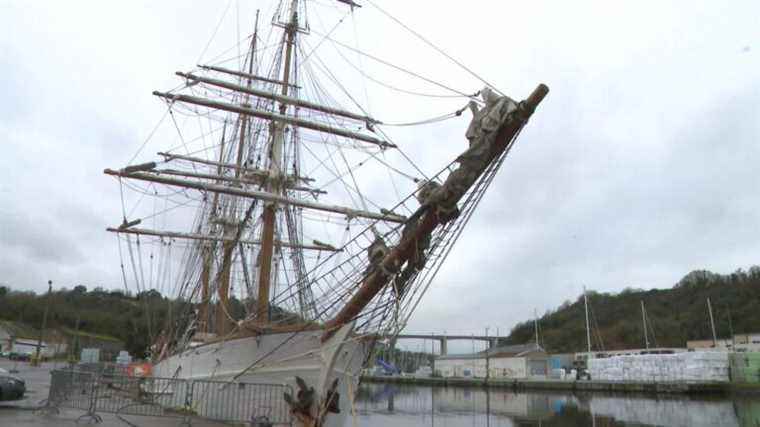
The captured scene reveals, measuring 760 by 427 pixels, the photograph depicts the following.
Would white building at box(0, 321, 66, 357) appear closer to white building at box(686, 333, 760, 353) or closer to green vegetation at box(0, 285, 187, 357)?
green vegetation at box(0, 285, 187, 357)

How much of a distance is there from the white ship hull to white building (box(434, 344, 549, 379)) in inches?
2356

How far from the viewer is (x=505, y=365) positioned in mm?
73250

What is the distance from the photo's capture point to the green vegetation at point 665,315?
78875 mm

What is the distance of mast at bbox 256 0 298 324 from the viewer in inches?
649

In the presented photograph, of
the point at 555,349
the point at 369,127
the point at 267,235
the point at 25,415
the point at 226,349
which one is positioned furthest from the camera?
the point at 555,349

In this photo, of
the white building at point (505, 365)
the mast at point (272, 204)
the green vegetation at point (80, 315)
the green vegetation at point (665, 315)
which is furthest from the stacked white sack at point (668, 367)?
the green vegetation at point (80, 315)

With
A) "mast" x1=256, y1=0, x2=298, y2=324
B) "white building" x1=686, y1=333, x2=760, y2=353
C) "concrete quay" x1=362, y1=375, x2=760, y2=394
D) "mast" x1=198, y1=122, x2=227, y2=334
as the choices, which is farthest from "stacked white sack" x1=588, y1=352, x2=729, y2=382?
"mast" x1=256, y1=0, x2=298, y2=324

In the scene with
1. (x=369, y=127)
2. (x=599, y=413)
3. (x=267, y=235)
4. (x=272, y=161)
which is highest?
(x=369, y=127)

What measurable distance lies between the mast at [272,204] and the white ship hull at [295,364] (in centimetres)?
96

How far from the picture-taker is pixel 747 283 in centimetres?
8456

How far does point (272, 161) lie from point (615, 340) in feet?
271

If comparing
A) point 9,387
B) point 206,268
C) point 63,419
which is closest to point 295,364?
point 63,419

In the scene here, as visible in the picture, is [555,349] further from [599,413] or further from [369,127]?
[369,127]

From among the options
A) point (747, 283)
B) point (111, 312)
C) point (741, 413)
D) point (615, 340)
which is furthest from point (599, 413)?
point (111, 312)
